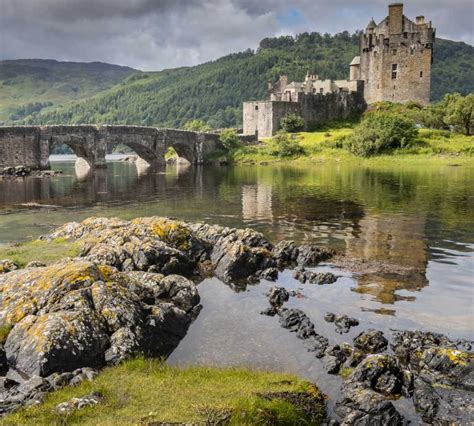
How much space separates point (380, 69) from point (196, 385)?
113 meters

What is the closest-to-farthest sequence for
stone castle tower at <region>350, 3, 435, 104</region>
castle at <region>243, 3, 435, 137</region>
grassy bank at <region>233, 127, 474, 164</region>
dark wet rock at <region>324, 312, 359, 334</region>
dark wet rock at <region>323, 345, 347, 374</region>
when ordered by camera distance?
dark wet rock at <region>323, 345, 347, 374</region> < dark wet rock at <region>324, 312, 359, 334</region> < grassy bank at <region>233, 127, 474, 164</region> < stone castle tower at <region>350, 3, 435, 104</region> < castle at <region>243, 3, 435, 137</region>

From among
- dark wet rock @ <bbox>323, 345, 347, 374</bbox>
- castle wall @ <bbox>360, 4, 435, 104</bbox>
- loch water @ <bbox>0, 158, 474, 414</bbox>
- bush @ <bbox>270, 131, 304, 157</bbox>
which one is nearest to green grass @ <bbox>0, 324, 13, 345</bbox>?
loch water @ <bbox>0, 158, 474, 414</bbox>

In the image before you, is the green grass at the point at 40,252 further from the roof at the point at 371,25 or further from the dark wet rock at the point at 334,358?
the roof at the point at 371,25

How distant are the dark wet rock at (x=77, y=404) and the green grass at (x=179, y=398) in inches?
5.2

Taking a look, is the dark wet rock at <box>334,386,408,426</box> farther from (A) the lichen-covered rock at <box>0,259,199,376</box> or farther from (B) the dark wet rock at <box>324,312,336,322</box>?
(A) the lichen-covered rock at <box>0,259,199,376</box>

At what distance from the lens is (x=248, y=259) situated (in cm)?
2386

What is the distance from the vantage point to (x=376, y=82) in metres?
116

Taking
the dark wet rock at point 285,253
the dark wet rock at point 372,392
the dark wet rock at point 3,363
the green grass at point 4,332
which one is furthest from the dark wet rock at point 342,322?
the green grass at point 4,332

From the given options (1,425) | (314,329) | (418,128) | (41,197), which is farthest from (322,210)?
(418,128)

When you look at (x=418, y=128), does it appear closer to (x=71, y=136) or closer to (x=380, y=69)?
(x=380, y=69)

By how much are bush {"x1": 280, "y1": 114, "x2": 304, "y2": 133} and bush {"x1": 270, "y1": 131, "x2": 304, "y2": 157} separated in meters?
8.79

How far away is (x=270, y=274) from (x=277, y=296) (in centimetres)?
331

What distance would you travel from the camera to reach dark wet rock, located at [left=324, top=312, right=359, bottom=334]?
16547mm

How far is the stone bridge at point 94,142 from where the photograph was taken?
79062mm
